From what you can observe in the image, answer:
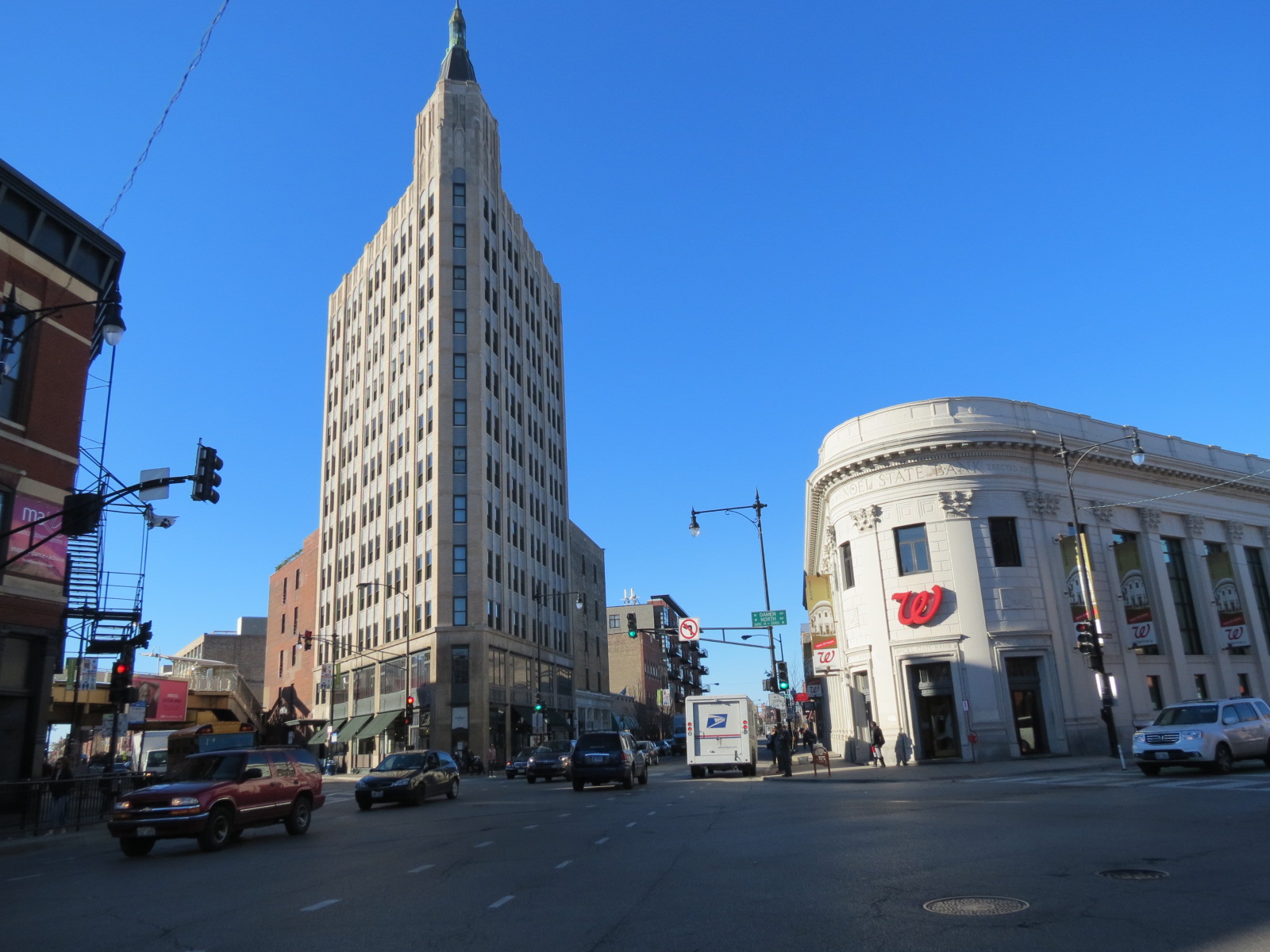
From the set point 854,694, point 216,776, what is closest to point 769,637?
point 854,694

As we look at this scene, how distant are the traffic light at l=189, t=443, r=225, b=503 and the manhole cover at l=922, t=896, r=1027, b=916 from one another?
14073 mm

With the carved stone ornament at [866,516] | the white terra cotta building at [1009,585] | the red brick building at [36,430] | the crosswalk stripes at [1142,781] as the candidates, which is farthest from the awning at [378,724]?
the crosswalk stripes at [1142,781]

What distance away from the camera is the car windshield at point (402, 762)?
26344mm

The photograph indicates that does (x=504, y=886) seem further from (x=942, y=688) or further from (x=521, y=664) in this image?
(x=521, y=664)

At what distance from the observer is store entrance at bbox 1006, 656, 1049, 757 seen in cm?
3678

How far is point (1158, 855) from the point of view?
10117mm

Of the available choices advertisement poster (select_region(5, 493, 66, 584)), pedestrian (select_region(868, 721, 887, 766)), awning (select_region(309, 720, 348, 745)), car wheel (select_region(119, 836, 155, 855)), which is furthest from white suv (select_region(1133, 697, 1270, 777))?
awning (select_region(309, 720, 348, 745))

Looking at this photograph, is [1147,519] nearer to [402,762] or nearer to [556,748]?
[556,748]

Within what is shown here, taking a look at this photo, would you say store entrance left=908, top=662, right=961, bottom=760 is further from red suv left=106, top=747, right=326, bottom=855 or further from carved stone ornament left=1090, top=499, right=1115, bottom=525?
red suv left=106, top=747, right=326, bottom=855

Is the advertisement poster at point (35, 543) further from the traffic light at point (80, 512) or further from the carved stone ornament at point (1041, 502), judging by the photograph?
the carved stone ornament at point (1041, 502)

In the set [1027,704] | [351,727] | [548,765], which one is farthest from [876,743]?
[351,727]

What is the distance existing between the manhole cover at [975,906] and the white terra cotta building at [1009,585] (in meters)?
29.7

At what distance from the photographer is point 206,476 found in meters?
17.1

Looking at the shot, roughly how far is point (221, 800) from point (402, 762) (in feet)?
35.2
